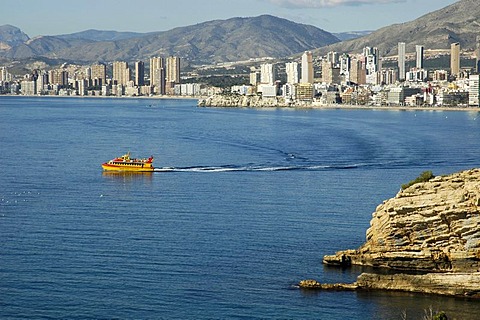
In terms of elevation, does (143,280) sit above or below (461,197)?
below

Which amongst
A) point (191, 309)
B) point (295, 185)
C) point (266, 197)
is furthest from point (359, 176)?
point (191, 309)

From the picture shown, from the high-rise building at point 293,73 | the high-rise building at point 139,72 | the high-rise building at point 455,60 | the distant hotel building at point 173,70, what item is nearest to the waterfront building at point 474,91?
→ the high-rise building at point 293,73

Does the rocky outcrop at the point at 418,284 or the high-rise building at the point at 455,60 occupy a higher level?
the high-rise building at the point at 455,60

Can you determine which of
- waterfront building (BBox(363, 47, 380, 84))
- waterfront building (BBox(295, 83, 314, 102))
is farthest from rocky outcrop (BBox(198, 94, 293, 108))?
waterfront building (BBox(363, 47, 380, 84))

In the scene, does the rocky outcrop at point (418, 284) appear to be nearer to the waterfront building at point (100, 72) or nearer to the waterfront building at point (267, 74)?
the waterfront building at point (267, 74)

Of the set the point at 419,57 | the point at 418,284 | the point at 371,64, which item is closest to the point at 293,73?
the point at 371,64

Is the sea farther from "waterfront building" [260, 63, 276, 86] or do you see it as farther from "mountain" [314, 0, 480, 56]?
"mountain" [314, 0, 480, 56]

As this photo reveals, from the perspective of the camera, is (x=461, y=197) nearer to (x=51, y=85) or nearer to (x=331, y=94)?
(x=331, y=94)

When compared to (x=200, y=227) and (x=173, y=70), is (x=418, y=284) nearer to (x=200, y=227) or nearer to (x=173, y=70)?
(x=200, y=227)
